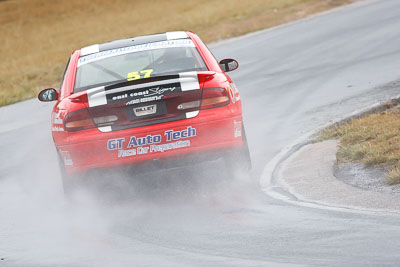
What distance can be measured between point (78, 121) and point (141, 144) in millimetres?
596

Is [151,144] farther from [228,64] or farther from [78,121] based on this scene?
[228,64]

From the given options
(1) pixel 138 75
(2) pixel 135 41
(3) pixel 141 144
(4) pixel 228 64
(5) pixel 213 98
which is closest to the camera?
(3) pixel 141 144

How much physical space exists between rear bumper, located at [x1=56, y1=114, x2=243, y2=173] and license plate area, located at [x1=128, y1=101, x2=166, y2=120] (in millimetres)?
105

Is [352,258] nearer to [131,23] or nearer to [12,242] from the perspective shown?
[12,242]

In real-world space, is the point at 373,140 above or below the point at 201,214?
below

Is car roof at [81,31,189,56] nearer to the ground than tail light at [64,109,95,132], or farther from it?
farther from it

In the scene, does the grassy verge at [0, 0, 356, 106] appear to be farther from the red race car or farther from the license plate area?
the license plate area

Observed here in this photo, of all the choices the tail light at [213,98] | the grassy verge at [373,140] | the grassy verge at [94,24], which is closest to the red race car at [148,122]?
the tail light at [213,98]

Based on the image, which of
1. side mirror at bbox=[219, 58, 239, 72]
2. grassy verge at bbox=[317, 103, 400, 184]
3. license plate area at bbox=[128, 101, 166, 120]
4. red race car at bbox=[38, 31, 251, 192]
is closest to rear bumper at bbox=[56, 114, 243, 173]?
red race car at bbox=[38, 31, 251, 192]

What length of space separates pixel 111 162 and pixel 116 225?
636 millimetres

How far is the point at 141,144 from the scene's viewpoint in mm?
8203

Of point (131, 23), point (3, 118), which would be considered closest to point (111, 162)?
point (3, 118)

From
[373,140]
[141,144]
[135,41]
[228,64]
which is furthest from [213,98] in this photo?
[373,140]

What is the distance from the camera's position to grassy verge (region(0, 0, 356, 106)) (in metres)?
26.3
